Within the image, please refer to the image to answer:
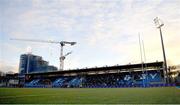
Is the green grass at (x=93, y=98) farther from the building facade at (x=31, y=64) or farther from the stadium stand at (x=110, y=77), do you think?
the building facade at (x=31, y=64)

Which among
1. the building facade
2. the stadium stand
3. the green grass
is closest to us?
the green grass

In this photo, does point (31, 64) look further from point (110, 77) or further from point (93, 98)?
point (93, 98)

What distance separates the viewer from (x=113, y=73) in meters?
55.0

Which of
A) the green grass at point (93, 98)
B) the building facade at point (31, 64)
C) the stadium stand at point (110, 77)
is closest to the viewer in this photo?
the green grass at point (93, 98)

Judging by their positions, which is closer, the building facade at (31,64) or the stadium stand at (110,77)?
the stadium stand at (110,77)

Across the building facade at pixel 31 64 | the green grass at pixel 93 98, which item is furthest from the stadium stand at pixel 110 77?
the building facade at pixel 31 64

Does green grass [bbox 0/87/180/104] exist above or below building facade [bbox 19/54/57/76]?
below

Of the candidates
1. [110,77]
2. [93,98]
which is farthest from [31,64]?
[93,98]

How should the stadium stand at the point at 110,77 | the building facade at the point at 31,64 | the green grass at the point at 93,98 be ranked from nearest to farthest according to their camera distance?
the green grass at the point at 93,98 < the stadium stand at the point at 110,77 < the building facade at the point at 31,64

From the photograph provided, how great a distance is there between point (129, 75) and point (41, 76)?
132 ft

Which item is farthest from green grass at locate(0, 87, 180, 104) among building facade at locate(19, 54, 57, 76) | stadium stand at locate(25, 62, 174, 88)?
building facade at locate(19, 54, 57, 76)

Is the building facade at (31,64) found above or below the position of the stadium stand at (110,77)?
above

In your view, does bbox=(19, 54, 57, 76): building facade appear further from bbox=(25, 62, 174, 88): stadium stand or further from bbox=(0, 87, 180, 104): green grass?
bbox=(0, 87, 180, 104): green grass

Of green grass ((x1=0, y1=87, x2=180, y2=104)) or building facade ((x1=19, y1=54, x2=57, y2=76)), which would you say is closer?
green grass ((x1=0, y1=87, x2=180, y2=104))
